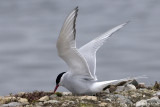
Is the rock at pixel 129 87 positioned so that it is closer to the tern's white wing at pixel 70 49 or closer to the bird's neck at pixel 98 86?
the bird's neck at pixel 98 86

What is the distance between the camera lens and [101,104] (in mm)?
11992

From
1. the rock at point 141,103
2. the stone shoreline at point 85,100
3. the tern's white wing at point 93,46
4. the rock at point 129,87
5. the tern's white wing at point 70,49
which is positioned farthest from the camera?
the rock at point 129,87

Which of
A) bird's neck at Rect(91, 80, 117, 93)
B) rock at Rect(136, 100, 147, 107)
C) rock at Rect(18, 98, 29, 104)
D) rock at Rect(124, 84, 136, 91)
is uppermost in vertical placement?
rock at Rect(124, 84, 136, 91)

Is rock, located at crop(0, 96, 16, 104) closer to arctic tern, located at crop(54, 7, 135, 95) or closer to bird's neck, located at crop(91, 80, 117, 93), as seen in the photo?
arctic tern, located at crop(54, 7, 135, 95)

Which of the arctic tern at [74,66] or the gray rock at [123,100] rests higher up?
the arctic tern at [74,66]

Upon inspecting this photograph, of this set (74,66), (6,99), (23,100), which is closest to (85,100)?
(74,66)

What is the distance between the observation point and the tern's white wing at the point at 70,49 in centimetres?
1127

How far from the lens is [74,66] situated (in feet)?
41.0

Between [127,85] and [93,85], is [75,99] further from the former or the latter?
[127,85]

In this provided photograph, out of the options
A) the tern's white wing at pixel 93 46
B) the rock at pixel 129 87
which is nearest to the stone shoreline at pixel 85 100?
the rock at pixel 129 87

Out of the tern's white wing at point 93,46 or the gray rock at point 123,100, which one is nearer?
the gray rock at point 123,100

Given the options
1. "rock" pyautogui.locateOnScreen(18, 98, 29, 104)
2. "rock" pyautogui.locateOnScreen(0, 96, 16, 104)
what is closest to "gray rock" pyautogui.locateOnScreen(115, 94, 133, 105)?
"rock" pyautogui.locateOnScreen(18, 98, 29, 104)

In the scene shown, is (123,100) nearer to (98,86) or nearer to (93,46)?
(98,86)

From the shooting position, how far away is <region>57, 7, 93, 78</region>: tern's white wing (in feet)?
37.0
